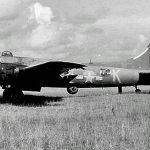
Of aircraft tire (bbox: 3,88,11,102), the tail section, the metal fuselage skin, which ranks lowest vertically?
aircraft tire (bbox: 3,88,11,102)

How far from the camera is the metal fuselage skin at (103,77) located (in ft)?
50.6

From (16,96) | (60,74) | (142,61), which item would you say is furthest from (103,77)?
(16,96)

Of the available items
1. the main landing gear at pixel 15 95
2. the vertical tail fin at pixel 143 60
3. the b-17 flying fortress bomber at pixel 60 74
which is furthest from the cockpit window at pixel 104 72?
the main landing gear at pixel 15 95

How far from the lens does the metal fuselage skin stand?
15.4 meters

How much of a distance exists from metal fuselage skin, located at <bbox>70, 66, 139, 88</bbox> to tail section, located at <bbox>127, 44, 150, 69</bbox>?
1865 mm

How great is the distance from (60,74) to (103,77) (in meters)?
3.12

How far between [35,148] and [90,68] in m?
11.6

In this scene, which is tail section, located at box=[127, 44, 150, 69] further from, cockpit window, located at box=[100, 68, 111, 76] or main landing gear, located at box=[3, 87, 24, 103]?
main landing gear, located at box=[3, 87, 24, 103]

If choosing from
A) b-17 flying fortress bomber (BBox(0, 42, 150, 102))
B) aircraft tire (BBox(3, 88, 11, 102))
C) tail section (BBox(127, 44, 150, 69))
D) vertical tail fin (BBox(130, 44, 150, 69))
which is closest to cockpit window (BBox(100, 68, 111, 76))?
b-17 flying fortress bomber (BBox(0, 42, 150, 102))

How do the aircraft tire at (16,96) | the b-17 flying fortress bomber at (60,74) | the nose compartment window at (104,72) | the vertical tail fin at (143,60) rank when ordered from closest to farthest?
the b-17 flying fortress bomber at (60,74)
the aircraft tire at (16,96)
the nose compartment window at (104,72)
the vertical tail fin at (143,60)

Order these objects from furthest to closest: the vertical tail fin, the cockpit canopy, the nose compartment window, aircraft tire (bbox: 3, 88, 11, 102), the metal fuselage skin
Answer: the vertical tail fin < the nose compartment window < the metal fuselage skin < the cockpit canopy < aircraft tire (bbox: 3, 88, 11, 102)

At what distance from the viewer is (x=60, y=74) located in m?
14.1

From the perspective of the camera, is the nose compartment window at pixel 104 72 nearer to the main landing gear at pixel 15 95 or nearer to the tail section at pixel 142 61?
the tail section at pixel 142 61

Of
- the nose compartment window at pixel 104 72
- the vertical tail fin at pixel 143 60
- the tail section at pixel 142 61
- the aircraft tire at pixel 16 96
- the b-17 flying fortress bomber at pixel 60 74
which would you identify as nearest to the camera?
the b-17 flying fortress bomber at pixel 60 74
